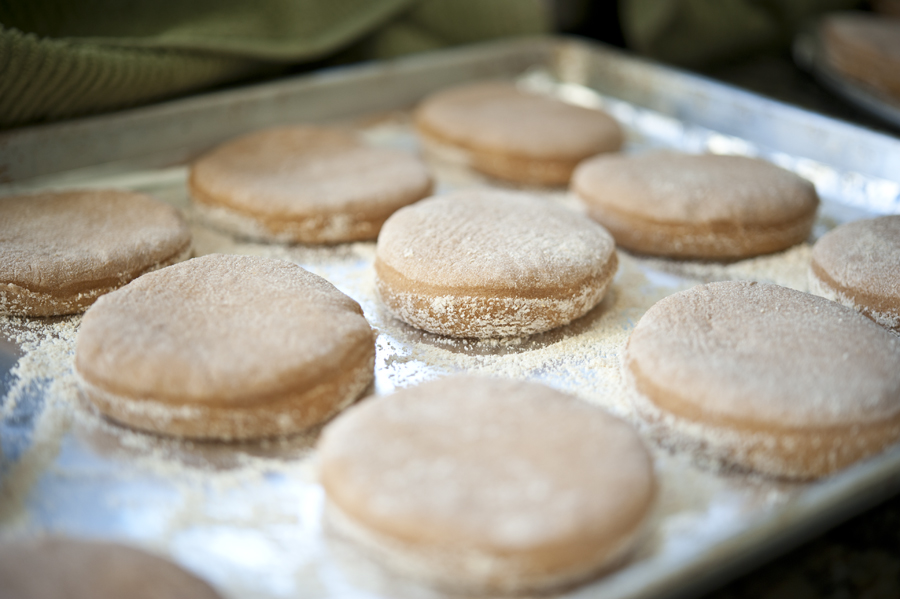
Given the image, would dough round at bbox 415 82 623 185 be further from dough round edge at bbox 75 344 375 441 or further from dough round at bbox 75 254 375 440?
dough round edge at bbox 75 344 375 441

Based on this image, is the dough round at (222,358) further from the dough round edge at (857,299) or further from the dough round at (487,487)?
the dough round edge at (857,299)

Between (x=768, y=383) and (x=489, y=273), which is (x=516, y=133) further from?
(x=768, y=383)

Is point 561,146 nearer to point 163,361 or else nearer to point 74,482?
point 163,361

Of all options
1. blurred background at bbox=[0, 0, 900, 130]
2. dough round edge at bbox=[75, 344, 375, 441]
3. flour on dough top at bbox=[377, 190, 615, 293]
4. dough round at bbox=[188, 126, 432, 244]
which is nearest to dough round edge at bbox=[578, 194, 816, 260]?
flour on dough top at bbox=[377, 190, 615, 293]

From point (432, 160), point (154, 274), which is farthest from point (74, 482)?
point (432, 160)

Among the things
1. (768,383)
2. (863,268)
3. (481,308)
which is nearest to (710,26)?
(863,268)

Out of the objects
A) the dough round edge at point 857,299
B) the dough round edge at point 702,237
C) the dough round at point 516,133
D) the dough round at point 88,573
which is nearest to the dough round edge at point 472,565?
the dough round at point 88,573

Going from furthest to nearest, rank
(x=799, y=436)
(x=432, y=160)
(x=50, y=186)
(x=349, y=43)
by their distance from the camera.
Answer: (x=349, y=43), (x=432, y=160), (x=50, y=186), (x=799, y=436)
